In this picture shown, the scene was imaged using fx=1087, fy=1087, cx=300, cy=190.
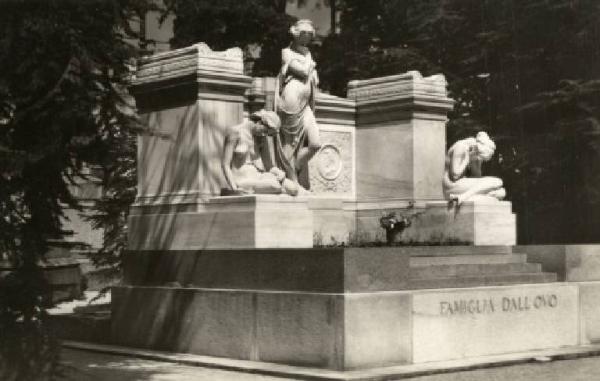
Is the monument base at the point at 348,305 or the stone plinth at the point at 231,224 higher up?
the stone plinth at the point at 231,224

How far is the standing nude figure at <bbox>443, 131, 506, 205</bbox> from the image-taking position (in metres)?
16.4

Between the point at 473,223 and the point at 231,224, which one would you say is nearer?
the point at 231,224

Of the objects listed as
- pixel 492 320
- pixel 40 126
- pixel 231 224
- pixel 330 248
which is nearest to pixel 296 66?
pixel 231 224

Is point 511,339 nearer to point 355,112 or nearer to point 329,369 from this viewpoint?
point 329,369

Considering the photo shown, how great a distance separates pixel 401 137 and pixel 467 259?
395 cm

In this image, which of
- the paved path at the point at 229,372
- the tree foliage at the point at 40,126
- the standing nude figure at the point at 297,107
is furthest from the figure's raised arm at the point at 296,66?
the tree foliage at the point at 40,126

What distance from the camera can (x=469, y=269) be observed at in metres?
14.0

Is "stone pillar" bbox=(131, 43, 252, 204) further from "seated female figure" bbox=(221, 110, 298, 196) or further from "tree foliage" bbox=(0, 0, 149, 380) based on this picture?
"tree foliage" bbox=(0, 0, 149, 380)

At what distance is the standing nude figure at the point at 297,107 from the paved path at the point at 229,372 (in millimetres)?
Result: 4057

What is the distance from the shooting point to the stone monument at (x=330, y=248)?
12008 mm

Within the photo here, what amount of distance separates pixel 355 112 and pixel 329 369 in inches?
298

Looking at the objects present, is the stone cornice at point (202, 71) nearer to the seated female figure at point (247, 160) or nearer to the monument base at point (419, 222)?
the seated female figure at point (247, 160)

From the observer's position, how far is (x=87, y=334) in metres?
15.6

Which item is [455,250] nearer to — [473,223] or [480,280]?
[480,280]
